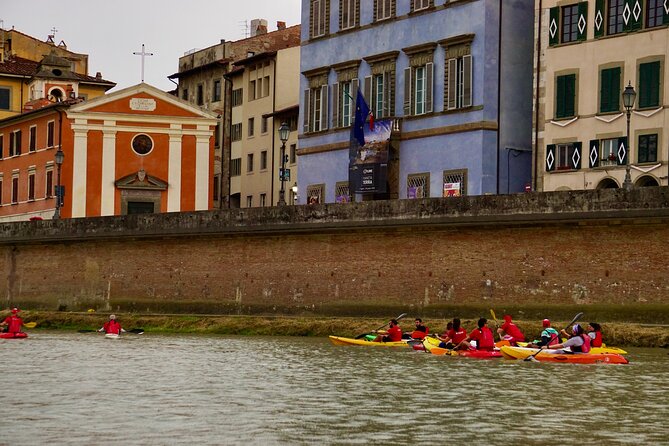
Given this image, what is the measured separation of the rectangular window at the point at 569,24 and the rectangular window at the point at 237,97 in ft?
126

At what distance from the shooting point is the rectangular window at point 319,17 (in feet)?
223

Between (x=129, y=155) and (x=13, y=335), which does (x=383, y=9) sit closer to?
(x=129, y=155)

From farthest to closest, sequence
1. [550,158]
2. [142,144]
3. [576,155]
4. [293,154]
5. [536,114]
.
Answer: [293,154] → [142,144] → [536,114] → [550,158] → [576,155]

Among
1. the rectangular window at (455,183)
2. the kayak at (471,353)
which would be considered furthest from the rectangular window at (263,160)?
the kayak at (471,353)

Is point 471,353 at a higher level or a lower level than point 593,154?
lower

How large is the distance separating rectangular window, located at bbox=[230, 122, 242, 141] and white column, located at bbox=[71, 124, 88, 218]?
55.9 ft

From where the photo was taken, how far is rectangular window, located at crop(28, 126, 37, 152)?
275 feet

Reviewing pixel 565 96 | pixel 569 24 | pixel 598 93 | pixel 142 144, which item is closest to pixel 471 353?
pixel 598 93

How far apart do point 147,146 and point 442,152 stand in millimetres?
22451

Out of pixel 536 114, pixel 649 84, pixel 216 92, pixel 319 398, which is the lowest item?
pixel 319 398

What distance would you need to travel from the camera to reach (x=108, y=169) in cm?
7756

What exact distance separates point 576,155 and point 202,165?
1107 inches

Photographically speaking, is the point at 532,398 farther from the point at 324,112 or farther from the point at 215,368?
the point at 324,112

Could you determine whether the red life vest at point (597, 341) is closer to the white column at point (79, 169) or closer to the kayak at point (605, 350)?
the kayak at point (605, 350)
